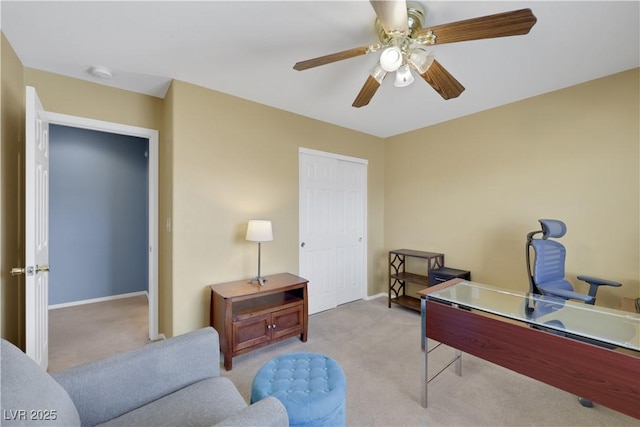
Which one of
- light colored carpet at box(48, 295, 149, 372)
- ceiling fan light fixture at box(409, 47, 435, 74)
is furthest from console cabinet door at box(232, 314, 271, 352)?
ceiling fan light fixture at box(409, 47, 435, 74)

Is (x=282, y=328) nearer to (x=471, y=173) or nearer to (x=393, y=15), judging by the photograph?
(x=393, y=15)

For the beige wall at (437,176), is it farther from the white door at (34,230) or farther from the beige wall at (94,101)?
the white door at (34,230)

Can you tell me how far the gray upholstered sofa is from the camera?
2.95 feet

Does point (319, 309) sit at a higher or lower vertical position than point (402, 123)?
lower

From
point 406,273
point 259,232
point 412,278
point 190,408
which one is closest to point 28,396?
point 190,408

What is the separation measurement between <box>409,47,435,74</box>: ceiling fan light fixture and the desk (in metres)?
1.47

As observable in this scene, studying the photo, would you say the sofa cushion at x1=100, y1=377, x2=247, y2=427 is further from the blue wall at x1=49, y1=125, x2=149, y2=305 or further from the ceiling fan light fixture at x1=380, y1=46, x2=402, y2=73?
the blue wall at x1=49, y1=125, x2=149, y2=305

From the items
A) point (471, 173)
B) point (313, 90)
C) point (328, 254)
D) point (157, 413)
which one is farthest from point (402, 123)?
point (157, 413)

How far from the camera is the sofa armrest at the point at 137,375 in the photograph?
119 centimetres

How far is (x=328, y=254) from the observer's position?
12.3 ft

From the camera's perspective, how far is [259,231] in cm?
260

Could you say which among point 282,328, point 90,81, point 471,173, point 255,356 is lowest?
point 255,356

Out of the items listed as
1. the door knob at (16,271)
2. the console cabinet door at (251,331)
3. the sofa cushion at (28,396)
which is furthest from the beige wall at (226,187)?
the sofa cushion at (28,396)

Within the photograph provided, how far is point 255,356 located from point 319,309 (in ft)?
4.12
